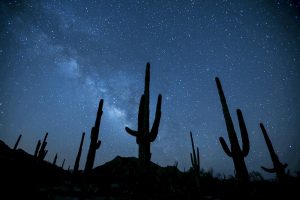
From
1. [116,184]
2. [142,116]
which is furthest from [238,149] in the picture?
[116,184]

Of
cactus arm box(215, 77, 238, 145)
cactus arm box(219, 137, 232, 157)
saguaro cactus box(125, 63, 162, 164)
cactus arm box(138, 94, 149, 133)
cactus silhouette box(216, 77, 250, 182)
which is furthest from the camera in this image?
Result: cactus arm box(215, 77, 238, 145)

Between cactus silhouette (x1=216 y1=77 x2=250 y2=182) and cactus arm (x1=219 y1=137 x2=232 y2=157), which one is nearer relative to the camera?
cactus silhouette (x1=216 y1=77 x2=250 y2=182)

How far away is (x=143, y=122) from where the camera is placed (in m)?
5.32

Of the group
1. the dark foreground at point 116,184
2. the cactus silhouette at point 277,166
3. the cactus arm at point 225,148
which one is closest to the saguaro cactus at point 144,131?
the dark foreground at point 116,184

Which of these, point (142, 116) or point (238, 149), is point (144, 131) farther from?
point (238, 149)

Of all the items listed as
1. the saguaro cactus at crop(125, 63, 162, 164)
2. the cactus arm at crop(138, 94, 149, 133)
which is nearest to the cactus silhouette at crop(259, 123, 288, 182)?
the saguaro cactus at crop(125, 63, 162, 164)

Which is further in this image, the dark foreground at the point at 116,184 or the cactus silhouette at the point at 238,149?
the dark foreground at the point at 116,184

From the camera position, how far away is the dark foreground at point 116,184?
661cm

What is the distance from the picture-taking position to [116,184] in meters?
15.7

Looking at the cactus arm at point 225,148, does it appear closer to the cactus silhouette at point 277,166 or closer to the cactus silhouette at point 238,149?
the cactus silhouette at point 238,149

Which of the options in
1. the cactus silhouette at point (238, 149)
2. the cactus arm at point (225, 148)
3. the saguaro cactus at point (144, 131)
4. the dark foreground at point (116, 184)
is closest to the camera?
the saguaro cactus at point (144, 131)

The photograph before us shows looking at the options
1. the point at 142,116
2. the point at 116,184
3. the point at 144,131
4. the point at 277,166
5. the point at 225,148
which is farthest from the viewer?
the point at 116,184

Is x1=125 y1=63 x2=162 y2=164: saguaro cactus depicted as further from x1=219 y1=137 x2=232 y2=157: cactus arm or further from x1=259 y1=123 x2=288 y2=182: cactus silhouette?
x1=259 y1=123 x2=288 y2=182: cactus silhouette

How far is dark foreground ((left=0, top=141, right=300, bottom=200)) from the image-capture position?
21.7ft
